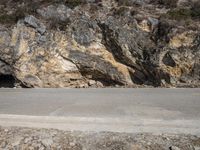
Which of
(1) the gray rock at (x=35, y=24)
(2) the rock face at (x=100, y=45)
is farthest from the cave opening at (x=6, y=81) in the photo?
(1) the gray rock at (x=35, y=24)

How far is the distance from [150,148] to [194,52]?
7.61 m

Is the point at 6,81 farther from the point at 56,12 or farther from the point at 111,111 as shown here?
the point at 111,111

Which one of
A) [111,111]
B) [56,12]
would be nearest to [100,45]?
[56,12]

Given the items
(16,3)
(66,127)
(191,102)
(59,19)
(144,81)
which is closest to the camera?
(66,127)

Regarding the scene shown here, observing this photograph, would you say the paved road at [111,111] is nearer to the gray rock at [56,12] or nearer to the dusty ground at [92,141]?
the dusty ground at [92,141]

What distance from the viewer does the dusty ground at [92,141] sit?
20.0 ft

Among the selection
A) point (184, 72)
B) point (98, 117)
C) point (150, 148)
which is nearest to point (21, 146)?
point (98, 117)

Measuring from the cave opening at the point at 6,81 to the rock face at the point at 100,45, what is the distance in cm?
80

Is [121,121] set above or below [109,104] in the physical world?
above

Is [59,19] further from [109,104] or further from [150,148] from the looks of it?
[150,148]

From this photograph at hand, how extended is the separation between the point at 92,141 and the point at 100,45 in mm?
8728

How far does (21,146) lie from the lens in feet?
21.3

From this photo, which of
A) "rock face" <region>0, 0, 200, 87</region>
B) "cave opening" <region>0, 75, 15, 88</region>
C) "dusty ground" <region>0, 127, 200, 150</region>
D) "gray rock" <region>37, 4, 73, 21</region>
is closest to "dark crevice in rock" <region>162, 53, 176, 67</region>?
"rock face" <region>0, 0, 200, 87</region>

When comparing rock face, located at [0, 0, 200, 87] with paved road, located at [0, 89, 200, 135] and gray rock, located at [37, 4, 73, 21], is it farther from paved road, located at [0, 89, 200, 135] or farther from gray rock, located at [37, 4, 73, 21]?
paved road, located at [0, 89, 200, 135]
